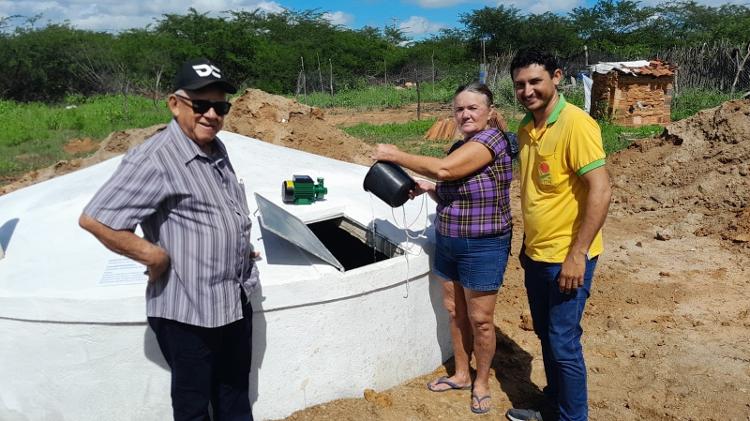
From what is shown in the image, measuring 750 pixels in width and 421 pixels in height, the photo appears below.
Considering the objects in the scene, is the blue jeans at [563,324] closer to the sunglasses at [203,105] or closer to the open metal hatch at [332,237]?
the open metal hatch at [332,237]

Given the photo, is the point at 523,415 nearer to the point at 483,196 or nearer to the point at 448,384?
the point at 448,384

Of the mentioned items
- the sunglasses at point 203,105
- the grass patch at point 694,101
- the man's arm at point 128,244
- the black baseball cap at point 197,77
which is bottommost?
the grass patch at point 694,101

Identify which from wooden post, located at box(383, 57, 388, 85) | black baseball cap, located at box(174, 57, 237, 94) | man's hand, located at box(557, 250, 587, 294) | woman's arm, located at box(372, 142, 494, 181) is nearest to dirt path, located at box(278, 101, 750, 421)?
man's hand, located at box(557, 250, 587, 294)

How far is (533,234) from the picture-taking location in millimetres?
2549

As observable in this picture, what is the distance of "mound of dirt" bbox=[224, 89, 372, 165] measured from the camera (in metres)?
8.51

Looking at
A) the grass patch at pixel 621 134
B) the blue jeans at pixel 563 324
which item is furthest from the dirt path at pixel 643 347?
the grass patch at pixel 621 134

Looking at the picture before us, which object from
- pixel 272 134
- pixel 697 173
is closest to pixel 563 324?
pixel 697 173

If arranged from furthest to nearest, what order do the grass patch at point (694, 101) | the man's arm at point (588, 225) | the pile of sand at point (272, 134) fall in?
the grass patch at point (694, 101) → the pile of sand at point (272, 134) → the man's arm at point (588, 225)

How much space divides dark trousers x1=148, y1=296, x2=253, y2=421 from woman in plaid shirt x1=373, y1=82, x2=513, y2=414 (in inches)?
36.9

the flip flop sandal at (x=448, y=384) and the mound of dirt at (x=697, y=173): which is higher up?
the mound of dirt at (x=697, y=173)

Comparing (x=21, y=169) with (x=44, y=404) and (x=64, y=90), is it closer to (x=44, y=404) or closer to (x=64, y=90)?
(x=44, y=404)

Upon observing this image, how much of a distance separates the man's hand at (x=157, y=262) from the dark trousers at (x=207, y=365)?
0.18m

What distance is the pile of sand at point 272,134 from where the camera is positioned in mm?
8367

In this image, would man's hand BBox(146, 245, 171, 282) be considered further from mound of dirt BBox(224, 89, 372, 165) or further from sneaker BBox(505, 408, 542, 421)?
mound of dirt BBox(224, 89, 372, 165)
